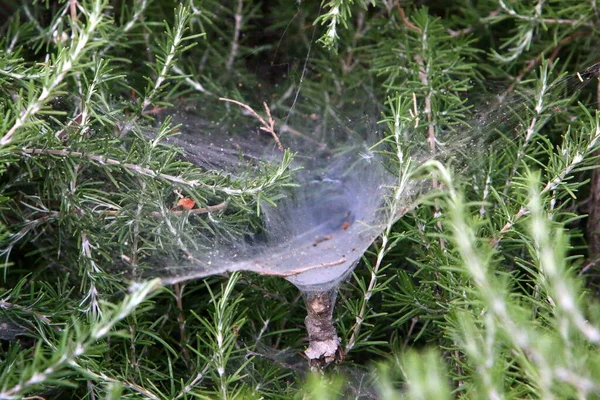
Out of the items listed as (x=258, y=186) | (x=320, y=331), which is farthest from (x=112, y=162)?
(x=320, y=331)

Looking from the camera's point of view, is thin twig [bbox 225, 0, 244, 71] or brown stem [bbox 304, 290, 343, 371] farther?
thin twig [bbox 225, 0, 244, 71]

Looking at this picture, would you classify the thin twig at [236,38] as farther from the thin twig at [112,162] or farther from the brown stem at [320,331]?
the brown stem at [320,331]

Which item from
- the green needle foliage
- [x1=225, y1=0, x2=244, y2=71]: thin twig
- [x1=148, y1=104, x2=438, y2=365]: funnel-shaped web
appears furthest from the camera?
[x1=225, y1=0, x2=244, y2=71]: thin twig

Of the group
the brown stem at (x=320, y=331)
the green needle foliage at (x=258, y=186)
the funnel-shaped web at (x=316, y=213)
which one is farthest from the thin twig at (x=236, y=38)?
the brown stem at (x=320, y=331)

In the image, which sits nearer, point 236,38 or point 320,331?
point 320,331

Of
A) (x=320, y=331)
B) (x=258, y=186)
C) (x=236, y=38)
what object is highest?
(x=236, y=38)

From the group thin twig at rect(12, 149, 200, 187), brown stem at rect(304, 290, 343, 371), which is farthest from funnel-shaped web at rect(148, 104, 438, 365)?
thin twig at rect(12, 149, 200, 187)

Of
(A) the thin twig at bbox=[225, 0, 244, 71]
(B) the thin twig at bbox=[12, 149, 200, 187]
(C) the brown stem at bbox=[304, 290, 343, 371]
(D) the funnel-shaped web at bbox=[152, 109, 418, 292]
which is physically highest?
(A) the thin twig at bbox=[225, 0, 244, 71]

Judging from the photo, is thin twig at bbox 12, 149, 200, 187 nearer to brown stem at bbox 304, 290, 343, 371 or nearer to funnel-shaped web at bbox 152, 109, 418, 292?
funnel-shaped web at bbox 152, 109, 418, 292

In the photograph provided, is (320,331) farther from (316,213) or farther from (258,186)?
(316,213)

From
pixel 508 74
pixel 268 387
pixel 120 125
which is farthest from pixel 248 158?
pixel 508 74

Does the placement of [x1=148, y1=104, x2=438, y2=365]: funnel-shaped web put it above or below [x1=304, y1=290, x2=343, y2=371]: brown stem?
above
